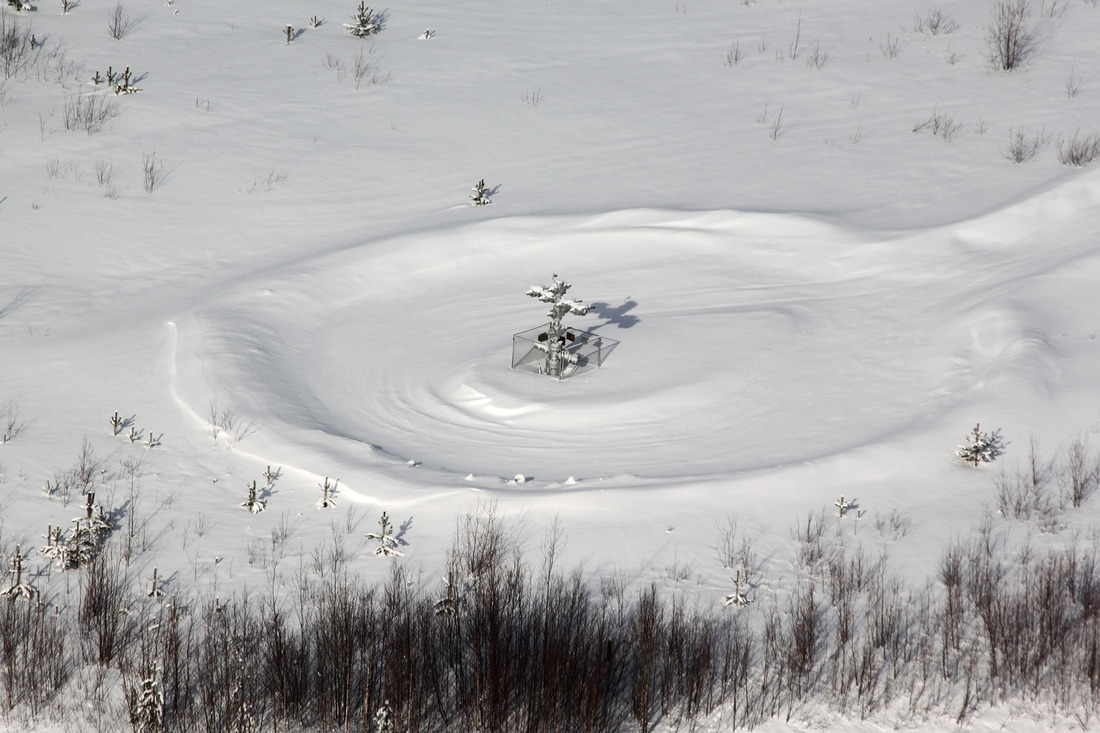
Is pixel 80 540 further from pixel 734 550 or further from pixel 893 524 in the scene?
pixel 893 524

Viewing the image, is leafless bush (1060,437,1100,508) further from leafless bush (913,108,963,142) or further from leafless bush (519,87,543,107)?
leafless bush (519,87,543,107)

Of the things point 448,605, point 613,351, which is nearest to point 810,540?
point 448,605

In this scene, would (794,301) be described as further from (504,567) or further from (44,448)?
(44,448)

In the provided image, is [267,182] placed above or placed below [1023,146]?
below

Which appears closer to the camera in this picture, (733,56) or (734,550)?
(734,550)

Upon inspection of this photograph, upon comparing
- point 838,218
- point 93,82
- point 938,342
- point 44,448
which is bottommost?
point 44,448

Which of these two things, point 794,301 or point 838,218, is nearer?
point 794,301

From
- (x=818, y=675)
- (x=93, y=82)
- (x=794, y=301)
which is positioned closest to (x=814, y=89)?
(x=794, y=301)
